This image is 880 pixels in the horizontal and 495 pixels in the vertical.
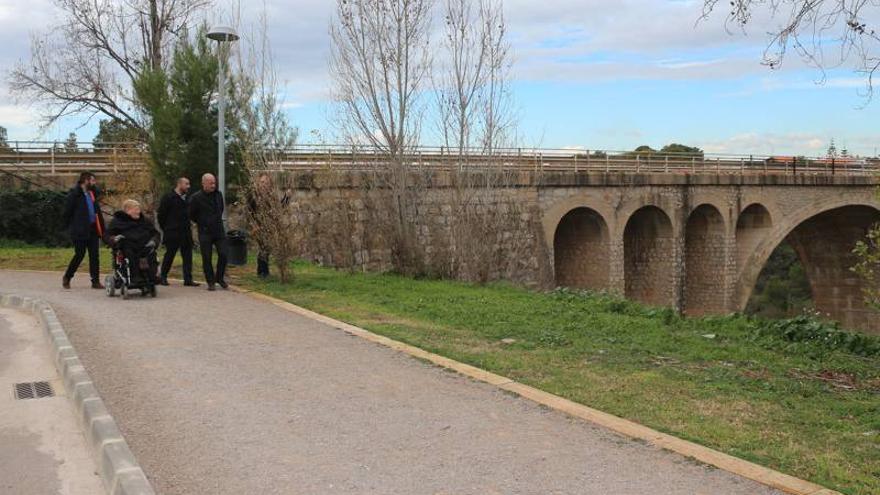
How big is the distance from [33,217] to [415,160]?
9.60 metres

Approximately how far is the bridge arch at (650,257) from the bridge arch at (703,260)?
1.79 meters

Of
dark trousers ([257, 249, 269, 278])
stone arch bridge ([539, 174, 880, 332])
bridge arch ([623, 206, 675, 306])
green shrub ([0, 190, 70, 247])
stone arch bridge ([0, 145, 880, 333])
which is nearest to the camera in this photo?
dark trousers ([257, 249, 269, 278])


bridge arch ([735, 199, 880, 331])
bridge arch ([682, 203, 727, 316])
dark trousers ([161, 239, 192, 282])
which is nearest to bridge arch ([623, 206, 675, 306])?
bridge arch ([682, 203, 727, 316])

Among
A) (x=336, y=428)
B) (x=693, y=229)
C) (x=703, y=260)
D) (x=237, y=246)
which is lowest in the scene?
(x=703, y=260)

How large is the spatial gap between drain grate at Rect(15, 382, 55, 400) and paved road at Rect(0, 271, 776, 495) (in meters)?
0.34

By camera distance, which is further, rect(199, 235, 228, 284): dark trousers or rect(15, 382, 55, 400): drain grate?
rect(199, 235, 228, 284): dark trousers

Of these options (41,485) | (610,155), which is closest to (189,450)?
(41,485)

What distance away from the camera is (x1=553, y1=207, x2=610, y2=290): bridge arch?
26578 millimetres

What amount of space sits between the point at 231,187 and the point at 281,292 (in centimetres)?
483

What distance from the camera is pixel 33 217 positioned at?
1778 cm

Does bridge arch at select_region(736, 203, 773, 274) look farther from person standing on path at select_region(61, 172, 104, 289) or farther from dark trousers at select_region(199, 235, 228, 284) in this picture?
person standing on path at select_region(61, 172, 104, 289)

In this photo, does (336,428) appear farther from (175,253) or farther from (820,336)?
(175,253)

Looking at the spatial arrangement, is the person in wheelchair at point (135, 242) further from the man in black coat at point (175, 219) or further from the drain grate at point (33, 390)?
the drain grate at point (33, 390)

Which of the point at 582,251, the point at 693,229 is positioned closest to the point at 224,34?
the point at 582,251
